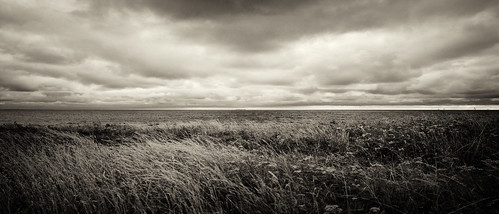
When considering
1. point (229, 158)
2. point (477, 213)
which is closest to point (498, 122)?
point (477, 213)

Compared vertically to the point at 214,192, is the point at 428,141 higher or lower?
higher

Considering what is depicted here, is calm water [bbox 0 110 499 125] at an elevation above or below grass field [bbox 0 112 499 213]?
→ below

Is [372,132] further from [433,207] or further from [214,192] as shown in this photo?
[214,192]

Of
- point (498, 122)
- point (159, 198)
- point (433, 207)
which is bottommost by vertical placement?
point (159, 198)

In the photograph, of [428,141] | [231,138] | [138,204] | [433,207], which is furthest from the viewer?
[231,138]

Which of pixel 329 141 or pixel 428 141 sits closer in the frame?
pixel 428 141

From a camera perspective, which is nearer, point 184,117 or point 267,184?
point 267,184

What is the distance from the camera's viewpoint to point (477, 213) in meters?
2.84

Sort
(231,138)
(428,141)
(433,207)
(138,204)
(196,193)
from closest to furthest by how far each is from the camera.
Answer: (433,207) → (138,204) → (196,193) → (428,141) → (231,138)

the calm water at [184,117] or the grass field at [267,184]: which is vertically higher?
the grass field at [267,184]

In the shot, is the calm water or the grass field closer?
the grass field

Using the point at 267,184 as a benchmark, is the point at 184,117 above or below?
below

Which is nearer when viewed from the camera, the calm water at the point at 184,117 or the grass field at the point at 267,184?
the grass field at the point at 267,184

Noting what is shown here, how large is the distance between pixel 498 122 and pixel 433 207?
823cm
